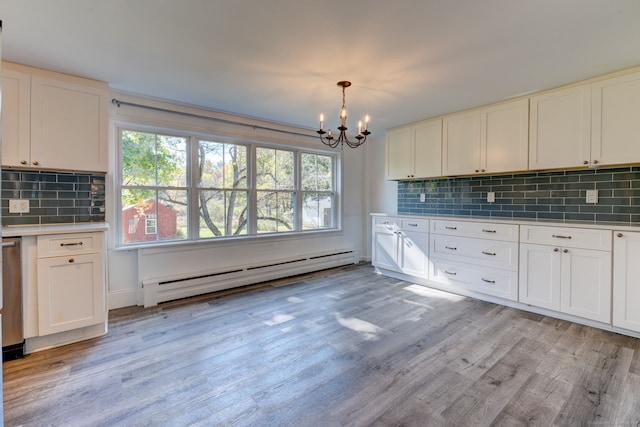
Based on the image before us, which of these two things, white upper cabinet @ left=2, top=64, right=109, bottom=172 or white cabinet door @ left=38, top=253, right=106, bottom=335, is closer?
white cabinet door @ left=38, top=253, right=106, bottom=335

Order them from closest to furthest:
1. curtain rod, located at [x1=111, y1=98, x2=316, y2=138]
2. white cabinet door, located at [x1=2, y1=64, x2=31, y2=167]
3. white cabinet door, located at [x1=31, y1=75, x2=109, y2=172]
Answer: white cabinet door, located at [x1=2, y1=64, x2=31, y2=167], white cabinet door, located at [x1=31, y1=75, x2=109, y2=172], curtain rod, located at [x1=111, y1=98, x2=316, y2=138]

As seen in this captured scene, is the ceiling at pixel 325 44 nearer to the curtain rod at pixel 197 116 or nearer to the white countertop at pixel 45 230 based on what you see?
the curtain rod at pixel 197 116

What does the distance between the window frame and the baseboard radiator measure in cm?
37

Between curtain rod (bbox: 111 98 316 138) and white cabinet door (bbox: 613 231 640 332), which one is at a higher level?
curtain rod (bbox: 111 98 316 138)

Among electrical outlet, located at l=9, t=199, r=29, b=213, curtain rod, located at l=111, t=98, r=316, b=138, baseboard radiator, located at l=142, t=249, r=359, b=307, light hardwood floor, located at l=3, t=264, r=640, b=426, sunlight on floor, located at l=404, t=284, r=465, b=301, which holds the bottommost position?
light hardwood floor, located at l=3, t=264, r=640, b=426

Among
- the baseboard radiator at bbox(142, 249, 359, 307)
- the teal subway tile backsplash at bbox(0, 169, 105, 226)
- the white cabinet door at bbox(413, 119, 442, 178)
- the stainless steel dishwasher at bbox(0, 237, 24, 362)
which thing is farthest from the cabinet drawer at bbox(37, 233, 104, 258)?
the white cabinet door at bbox(413, 119, 442, 178)

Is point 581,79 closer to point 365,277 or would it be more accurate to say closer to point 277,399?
point 365,277

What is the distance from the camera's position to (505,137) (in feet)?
11.2

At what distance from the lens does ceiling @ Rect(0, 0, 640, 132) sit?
1.89 meters

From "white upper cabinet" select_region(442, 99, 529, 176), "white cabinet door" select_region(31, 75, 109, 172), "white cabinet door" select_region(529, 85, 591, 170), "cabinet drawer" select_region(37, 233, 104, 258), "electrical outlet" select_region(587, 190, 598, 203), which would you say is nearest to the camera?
"cabinet drawer" select_region(37, 233, 104, 258)

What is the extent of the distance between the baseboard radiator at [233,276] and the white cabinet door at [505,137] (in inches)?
101

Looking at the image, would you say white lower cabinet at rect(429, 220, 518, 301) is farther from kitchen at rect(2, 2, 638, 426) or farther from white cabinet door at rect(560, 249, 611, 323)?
kitchen at rect(2, 2, 638, 426)

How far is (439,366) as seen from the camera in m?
2.20

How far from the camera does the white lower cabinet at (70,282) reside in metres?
2.39
